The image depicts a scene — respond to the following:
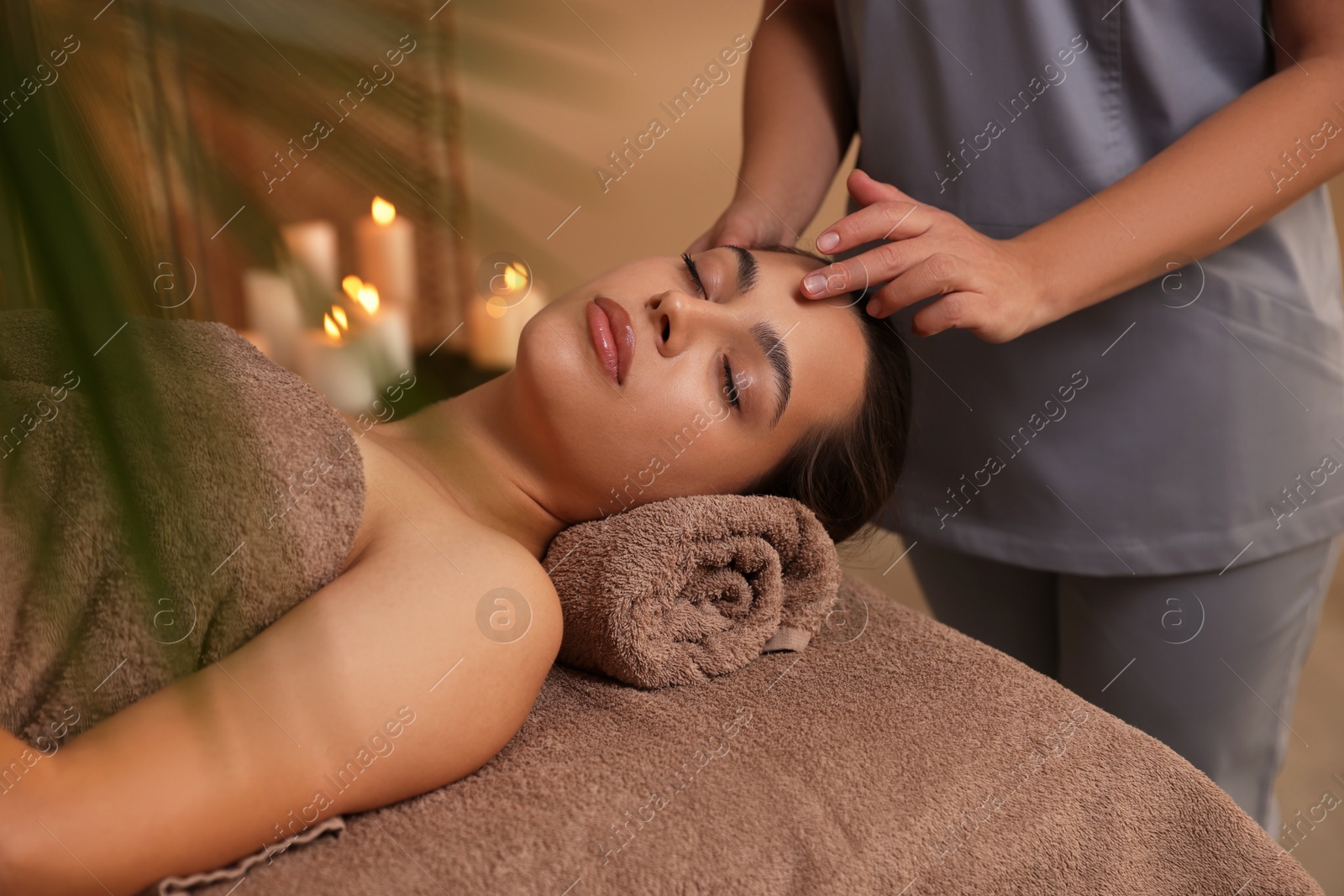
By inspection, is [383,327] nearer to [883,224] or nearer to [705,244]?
[883,224]

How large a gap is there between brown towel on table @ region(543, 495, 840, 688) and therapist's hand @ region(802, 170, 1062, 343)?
9.8 inches

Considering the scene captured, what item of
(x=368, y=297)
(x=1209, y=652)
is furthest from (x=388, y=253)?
(x=1209, y=652)

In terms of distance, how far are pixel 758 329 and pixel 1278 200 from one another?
20.7 inches

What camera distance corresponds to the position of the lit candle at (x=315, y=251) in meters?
0.17

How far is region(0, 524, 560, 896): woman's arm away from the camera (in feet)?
2.01

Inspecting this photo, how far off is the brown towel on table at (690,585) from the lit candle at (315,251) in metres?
0.75

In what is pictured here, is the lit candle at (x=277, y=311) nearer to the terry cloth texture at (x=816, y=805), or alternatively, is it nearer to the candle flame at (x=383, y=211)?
the candle flame at (x=383, y=211)

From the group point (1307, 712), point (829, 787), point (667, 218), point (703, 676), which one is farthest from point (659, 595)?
point (1307, 712)

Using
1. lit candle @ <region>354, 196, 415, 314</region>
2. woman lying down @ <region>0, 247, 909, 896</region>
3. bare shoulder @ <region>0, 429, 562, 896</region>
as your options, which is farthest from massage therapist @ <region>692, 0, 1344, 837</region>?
lit candle @ <region>354, 196, 415, 314</region>

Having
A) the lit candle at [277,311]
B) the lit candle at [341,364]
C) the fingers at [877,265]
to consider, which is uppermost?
the lit candle at [277,311]

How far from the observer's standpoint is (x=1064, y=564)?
1.16 m

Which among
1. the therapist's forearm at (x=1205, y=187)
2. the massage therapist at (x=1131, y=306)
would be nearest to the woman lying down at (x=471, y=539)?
the massage therapist at (x=1131, y=306)

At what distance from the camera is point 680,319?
1.02 m

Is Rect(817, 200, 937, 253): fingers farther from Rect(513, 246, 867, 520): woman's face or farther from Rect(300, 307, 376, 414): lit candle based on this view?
Rect(300, 307, 376, 414): lit candle
